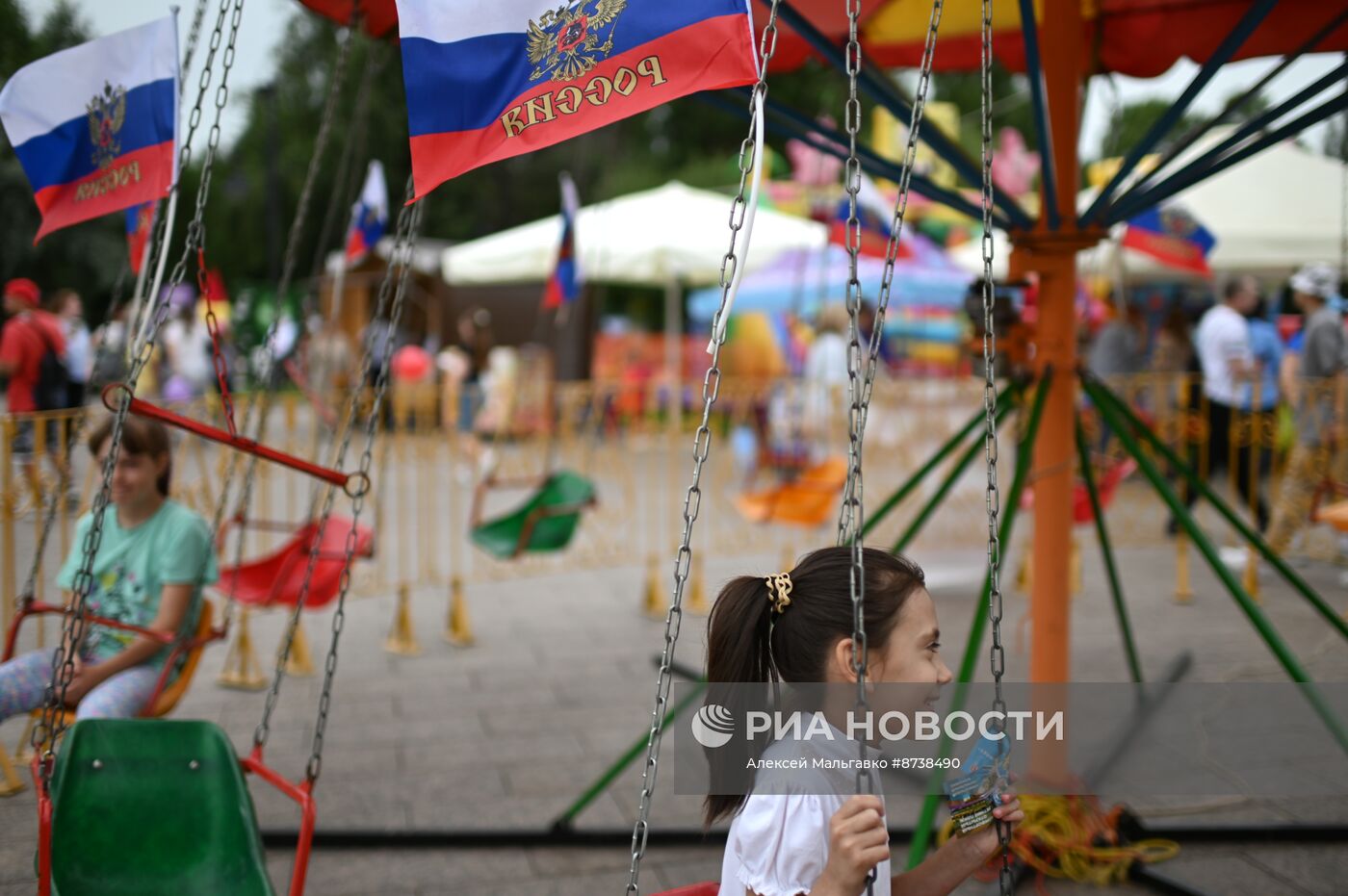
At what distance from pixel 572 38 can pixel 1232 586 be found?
2363 millimetres

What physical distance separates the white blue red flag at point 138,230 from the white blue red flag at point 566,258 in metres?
3.45

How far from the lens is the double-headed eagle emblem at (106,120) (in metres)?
2.80

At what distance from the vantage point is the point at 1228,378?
25.6 feet

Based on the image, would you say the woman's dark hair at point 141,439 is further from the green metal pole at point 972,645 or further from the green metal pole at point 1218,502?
the green metal pole at point 1218,502

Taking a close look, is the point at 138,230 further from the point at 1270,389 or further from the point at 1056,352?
the point at 1270,389

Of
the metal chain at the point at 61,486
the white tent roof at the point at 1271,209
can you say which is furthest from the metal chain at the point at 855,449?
the white tent roof at the point at 1271,209

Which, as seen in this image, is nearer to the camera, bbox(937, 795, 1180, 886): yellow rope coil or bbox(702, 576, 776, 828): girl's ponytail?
bbox(702, 576, 776, 828): girl's ponytail

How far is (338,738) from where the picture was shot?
15.0 feet

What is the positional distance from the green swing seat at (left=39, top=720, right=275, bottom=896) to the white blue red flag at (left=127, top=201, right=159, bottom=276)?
49.3 inches

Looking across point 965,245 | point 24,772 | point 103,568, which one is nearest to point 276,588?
point 103,568

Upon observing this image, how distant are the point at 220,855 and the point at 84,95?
1899 mm

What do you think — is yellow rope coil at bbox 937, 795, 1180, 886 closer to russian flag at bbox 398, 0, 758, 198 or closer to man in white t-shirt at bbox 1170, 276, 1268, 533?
russian flag at bbox 398, 0, 758, 198

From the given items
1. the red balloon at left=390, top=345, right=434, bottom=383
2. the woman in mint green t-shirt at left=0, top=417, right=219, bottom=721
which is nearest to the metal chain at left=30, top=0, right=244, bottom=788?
the woman in mint green t-shirt at left=0, top=417, right=219, bottom=721

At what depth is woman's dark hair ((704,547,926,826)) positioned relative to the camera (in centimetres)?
180
